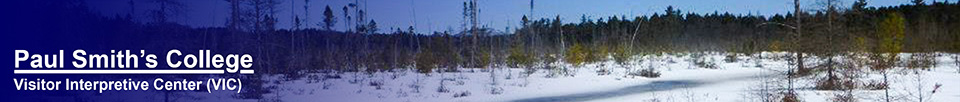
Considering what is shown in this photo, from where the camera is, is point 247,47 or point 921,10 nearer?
point 247,47

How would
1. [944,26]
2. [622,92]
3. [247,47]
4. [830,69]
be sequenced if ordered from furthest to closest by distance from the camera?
[944,26], [247,47], [622,92], [830,69]

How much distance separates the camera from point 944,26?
7069 cm

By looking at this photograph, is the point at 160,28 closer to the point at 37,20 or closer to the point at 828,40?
the point at 37,20

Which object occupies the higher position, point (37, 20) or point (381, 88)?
point (37, 20)

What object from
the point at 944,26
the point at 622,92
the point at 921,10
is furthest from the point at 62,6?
the point at 921,10

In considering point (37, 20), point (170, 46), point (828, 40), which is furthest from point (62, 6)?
point (828, 40)

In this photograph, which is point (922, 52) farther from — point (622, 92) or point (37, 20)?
point (37, 20)

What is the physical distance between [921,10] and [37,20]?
7769 centimetres

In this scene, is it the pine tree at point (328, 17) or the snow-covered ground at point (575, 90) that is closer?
the snow-covered ground at point (575, 90)

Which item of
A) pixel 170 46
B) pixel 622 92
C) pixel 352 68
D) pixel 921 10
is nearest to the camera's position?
pixel 622 92

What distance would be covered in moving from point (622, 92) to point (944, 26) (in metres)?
61.0

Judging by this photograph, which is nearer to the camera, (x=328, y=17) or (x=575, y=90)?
(x=575, y=90)

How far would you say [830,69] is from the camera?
53.5 ft

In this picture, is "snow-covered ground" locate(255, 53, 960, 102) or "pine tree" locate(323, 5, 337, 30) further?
"pine tree" locate(323, 5, 337, 30)
